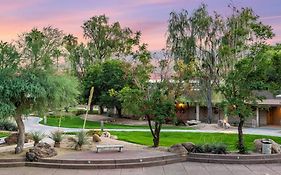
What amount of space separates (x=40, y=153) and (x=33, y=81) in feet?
10.2

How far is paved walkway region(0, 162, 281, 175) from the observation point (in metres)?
15.8

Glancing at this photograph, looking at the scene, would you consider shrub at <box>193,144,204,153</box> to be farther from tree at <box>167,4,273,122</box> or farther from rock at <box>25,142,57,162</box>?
tree at <box>167,4,273,122</box>

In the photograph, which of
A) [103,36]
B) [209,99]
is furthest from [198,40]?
[103,36]

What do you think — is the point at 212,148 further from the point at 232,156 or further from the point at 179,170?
the point at 179,170

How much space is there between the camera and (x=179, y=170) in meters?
16.3

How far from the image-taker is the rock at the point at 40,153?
17358 mm

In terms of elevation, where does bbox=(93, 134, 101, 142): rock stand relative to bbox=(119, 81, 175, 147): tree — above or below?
below

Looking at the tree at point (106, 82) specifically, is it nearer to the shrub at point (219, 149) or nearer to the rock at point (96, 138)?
the rock at point (96, 138)

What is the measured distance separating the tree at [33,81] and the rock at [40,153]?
49.4 inches

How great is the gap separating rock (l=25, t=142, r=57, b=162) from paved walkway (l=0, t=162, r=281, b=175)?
72cm

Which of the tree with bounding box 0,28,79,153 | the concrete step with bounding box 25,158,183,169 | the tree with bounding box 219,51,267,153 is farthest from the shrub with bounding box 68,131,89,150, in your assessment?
the tree with bounding box 219,51,267,153

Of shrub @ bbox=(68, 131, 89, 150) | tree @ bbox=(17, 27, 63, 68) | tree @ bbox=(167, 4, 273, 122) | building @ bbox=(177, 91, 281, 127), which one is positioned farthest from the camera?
tree @ bbox=(167, 4, 273, 122)

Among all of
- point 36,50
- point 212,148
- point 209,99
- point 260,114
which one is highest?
point 36,50

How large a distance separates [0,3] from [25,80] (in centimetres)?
650
